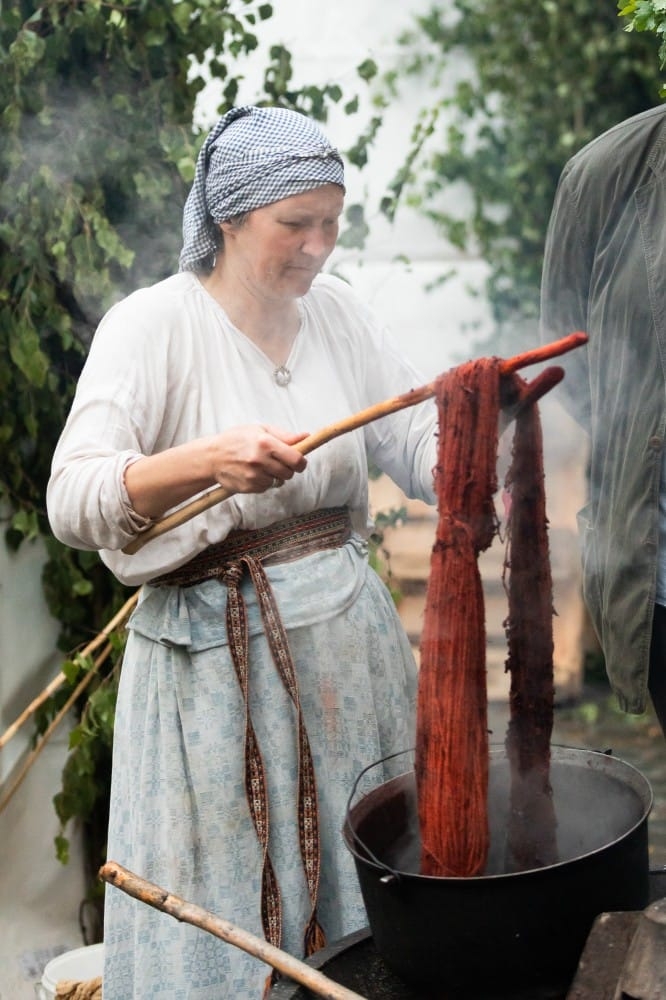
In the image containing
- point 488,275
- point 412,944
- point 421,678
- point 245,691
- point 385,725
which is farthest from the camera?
point 488,275

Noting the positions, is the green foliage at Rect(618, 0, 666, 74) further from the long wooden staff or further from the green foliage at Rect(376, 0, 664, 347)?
the green foliage at Rect(376, 0, 664, 347)

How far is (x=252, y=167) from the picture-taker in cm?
236

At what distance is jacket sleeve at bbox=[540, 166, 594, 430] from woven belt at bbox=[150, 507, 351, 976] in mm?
700

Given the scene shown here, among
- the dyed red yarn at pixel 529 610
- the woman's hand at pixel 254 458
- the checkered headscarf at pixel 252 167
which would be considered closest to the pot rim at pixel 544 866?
the dyed red yarn at pixel 529 610

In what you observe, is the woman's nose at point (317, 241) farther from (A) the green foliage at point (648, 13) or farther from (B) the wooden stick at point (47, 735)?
(B) the wooden stick at point (47, 735)

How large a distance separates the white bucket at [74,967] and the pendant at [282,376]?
196cm

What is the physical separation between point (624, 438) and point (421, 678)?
0.78m

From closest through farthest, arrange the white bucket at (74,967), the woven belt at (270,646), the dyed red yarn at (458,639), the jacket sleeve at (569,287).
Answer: the dyed red yarn at (458,639) → the woven belt at (270,646) → the jacket sleeve at (569,287) → the white bucket at (74,967)

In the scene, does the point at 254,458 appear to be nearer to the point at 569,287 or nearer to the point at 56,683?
the point at 569,287

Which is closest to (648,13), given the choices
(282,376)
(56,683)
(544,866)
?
(282,376)

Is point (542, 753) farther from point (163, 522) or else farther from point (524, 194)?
point (524, 194)

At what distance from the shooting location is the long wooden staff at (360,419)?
192cm

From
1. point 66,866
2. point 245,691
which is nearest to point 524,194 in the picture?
point 66,866

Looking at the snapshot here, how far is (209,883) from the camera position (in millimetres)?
2457
